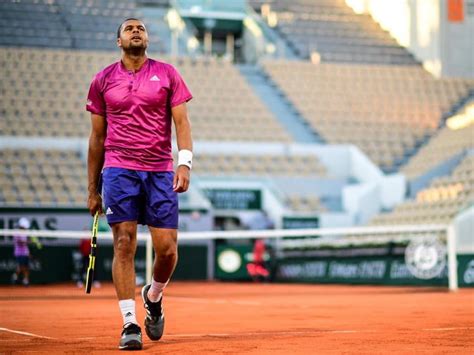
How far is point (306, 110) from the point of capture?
31281mm

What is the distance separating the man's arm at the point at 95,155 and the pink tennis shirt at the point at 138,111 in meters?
0.06

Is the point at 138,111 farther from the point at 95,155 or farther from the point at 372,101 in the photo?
the point at 372,101

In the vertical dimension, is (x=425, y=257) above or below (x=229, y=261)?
above

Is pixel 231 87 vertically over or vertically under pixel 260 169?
over

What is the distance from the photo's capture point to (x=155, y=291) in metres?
6.46

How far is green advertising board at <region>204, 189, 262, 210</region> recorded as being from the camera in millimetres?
26203

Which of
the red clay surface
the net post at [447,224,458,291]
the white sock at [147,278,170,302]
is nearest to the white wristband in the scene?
the white sock at [147,278,170,302]

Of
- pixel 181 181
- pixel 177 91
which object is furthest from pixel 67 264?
pixel 181 181

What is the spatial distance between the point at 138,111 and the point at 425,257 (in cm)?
1292

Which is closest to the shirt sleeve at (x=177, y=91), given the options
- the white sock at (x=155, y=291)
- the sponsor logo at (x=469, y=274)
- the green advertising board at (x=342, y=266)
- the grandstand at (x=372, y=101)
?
the white sock at (x=155, y=291)

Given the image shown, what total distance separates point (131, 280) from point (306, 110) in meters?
25.4

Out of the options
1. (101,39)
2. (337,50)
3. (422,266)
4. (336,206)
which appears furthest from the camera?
(337,50)

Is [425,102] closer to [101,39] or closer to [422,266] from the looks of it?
[101,39]

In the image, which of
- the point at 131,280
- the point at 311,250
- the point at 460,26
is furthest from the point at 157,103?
the point at 460,26
